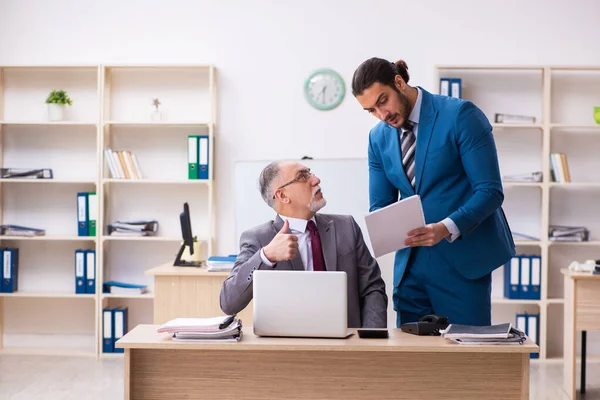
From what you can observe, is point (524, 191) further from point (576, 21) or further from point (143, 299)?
point (143, 299)

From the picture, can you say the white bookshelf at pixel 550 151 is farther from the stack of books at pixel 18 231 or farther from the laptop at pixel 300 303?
the laptop at pixel 300 303

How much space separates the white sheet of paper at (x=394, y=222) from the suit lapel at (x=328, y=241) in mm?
181

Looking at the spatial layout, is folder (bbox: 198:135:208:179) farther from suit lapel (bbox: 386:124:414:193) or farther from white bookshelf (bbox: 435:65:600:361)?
suit lapel (bbox: 386:124:414:193)

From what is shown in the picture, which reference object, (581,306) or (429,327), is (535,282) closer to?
(581,306)

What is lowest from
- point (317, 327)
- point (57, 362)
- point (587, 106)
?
point (57, 362)

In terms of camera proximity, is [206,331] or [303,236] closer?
[206,331]

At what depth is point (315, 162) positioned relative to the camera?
4.49 metres

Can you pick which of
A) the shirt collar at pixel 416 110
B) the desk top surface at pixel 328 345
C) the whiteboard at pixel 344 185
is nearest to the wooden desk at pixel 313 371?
the desk top surface at pixel 328 345

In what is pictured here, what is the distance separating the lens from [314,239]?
8.18 feet

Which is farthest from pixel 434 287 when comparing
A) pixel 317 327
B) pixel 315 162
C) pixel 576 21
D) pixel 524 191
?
pixel 576 21

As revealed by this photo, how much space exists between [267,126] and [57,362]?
2271mm

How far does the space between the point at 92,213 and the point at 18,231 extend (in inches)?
22.2

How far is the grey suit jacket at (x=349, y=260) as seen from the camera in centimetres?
245

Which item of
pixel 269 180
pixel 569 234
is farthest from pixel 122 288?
pixel 569 234
